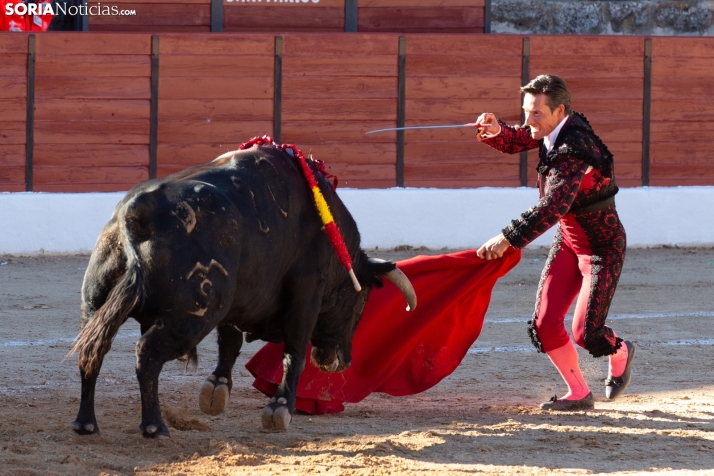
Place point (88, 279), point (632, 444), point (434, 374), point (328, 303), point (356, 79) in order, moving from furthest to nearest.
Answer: point (356, 79) → point (434, 374) → point (328, 303) → point (632, 444) → point (88, 279)

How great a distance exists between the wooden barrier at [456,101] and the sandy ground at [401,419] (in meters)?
2.81

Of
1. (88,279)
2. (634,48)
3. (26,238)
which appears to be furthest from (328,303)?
(634,48)

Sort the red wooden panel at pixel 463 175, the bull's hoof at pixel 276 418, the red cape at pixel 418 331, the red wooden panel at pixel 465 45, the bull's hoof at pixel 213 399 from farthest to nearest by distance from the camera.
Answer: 1. the red wooden panel at pixel 463 175
2. the red wooden panel at pixel 465 45
3. the red cape at pixel 418 331
4. the bull's hoof at pixel 213 399
5. the bull's hoof at pixel 276 418

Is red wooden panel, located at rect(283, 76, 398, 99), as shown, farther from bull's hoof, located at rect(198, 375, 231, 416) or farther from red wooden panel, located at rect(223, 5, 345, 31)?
bull's hoof, located at rect(198, 375, 231, 416)

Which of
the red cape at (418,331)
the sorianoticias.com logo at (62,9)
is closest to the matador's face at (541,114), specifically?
the red cape at (418,331)

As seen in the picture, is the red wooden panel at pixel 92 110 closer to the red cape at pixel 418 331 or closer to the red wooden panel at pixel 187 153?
the red wooden panel at pixel 187 153

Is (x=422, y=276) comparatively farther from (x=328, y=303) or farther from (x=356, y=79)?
(x=356, y=79)

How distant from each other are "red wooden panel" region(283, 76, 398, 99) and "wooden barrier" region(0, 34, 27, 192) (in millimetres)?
2086

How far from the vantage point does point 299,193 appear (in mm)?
3857

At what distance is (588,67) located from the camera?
914 cm

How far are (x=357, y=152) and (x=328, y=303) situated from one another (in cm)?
475

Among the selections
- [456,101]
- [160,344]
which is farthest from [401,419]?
[456,101]

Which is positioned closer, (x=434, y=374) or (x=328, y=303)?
(x=328, y=303)

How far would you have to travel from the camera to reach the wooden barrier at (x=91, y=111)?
820 cm
